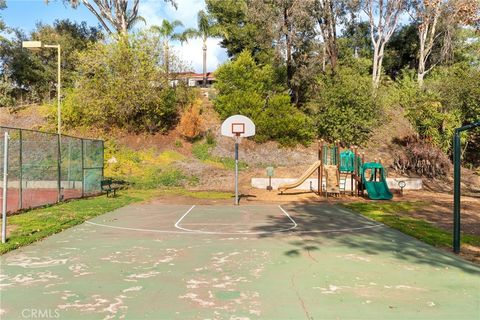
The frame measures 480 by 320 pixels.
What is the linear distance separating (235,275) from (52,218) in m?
6.76

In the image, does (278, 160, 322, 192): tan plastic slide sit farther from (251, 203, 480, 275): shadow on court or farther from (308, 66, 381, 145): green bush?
(308, 66, 381, 145): green bush

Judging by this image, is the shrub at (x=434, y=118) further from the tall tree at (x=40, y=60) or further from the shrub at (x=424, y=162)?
the tall tree at (x=40, y=60)

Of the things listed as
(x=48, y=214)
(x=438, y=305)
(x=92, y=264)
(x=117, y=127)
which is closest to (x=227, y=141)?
(x=117, y=127)

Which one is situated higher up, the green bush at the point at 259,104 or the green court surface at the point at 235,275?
the green bush at the point at 259,104

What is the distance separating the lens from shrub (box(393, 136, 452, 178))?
23344 millimetres

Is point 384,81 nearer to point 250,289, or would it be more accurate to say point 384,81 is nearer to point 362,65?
point 362,65

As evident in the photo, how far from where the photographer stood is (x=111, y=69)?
24.9m

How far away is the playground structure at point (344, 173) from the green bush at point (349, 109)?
260 inches

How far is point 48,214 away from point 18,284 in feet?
21.4

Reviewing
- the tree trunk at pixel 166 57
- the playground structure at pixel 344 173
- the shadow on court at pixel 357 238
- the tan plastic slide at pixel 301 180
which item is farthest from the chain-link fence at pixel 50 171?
the tree trunk at pixel 166 57

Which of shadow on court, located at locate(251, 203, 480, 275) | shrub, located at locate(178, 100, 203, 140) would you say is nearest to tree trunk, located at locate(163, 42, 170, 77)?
shrub, located at locate(178, 100, 203, 140)

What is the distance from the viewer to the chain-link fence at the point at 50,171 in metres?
13.2

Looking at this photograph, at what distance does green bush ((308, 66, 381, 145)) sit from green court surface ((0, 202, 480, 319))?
1693cm

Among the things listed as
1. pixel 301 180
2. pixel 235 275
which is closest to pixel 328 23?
pixel 301 180
